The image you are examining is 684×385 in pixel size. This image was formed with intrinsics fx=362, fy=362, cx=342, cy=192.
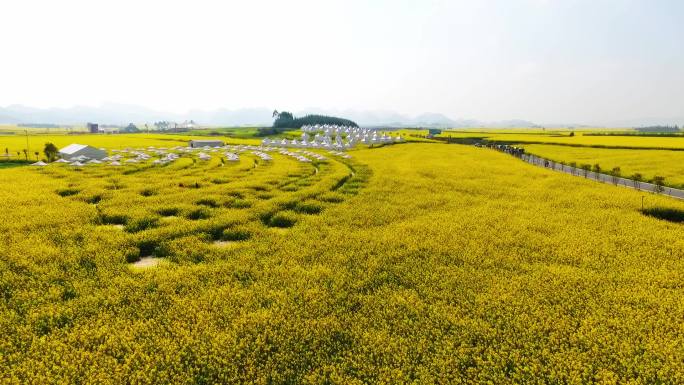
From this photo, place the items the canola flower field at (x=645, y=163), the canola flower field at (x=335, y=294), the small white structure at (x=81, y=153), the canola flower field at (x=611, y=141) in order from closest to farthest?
the canola flower field at (x=335, y=294) < the canola flower field at (x=645, y=163) < the small white structure at (x=81, y=153) < the canola flower field at (x=611, y=141)

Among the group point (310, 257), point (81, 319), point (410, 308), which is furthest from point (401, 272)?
point (81, 319)

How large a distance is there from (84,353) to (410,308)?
8952 mm

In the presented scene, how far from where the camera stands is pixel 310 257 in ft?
50.3

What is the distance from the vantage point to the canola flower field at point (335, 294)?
8.98 meters

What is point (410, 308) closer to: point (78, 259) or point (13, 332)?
point (13, 332)

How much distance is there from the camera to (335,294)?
1220cm

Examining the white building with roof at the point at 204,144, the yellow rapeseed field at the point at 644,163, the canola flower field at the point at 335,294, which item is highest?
the white building with roof at the point at 204,144

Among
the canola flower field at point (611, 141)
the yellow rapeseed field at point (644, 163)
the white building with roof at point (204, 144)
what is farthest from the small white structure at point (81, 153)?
the canola flower field at point (611, 141)

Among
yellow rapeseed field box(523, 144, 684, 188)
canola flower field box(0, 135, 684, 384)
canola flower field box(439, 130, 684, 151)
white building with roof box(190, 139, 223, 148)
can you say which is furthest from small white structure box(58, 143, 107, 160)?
canola flower field box(439, 130, 684, 151)

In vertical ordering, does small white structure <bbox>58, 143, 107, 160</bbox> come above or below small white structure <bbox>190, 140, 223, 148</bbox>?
below

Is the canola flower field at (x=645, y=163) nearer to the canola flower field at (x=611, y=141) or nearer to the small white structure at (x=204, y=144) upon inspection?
the canola flower field at (x=611, y=141)

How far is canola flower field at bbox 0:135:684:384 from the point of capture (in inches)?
353

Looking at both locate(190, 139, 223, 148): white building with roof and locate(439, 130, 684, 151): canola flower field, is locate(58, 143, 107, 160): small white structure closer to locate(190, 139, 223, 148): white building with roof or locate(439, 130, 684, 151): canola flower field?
locate(190, 139, 223, 148): white building with roof

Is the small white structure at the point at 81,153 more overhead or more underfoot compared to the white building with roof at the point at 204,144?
more underfoot
